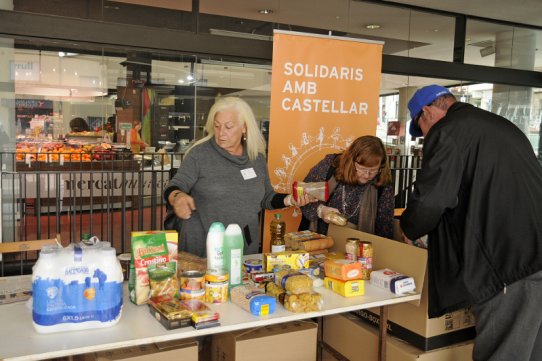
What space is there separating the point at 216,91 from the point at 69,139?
2.46m

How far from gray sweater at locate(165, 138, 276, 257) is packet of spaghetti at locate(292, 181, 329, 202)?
23cm

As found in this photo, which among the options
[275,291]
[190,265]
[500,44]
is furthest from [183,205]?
[500,44]

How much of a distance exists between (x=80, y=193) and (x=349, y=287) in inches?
179

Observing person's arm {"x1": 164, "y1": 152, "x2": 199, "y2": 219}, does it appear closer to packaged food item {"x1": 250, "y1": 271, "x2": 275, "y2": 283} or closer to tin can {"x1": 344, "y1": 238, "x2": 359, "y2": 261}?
packaged food item {"x1": 250, "y1": 271, "x2": 275, "y2": 283}

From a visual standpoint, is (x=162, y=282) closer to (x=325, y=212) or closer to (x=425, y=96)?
(x=325, y=212)

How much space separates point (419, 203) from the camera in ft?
6.52

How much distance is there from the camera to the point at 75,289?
1.65 m

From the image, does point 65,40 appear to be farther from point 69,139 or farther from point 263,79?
point 69,139

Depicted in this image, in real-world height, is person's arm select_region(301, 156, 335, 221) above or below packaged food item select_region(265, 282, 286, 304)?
above

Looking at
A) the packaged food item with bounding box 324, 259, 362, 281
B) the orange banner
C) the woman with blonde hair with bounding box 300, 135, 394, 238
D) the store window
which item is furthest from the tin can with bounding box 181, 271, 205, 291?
the store window

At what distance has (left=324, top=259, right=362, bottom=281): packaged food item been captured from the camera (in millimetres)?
2197

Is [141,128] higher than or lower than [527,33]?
lower

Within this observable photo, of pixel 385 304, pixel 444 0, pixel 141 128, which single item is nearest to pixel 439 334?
pixel 385 304

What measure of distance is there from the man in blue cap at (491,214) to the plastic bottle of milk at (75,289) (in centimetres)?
125
